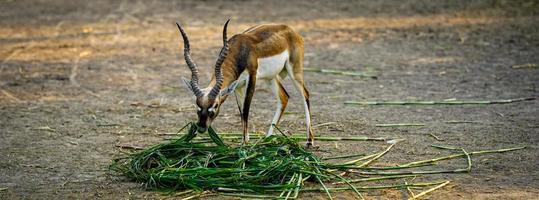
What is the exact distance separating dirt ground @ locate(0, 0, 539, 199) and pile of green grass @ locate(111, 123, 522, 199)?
0.18 metres

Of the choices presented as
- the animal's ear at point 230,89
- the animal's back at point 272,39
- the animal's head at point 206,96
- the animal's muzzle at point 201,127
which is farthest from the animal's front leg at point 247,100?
the animal's muzzle at point 201,127

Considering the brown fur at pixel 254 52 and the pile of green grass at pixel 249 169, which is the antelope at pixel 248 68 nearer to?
the brown fur at pixel 254 52

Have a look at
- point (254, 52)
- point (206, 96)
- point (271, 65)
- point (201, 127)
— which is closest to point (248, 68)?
point (254, 52)

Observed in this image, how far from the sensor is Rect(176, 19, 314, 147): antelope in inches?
317

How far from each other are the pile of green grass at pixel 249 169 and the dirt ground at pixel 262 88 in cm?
18

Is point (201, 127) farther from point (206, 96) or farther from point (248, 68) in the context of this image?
point (248, 68)

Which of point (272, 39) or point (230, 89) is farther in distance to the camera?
point (272, 39)

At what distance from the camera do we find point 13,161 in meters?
8.54

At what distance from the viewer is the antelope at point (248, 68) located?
806 centimetres

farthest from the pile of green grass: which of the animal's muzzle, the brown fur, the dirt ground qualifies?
the brown fur

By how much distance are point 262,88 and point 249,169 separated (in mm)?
4327

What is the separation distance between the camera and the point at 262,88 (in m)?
11.8

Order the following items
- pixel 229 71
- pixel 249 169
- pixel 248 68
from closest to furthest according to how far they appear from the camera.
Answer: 1. pixel 249 169
2. pixel 229 71
3. pixel 248 68

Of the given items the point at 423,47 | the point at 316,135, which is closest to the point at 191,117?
the point at 316,135
